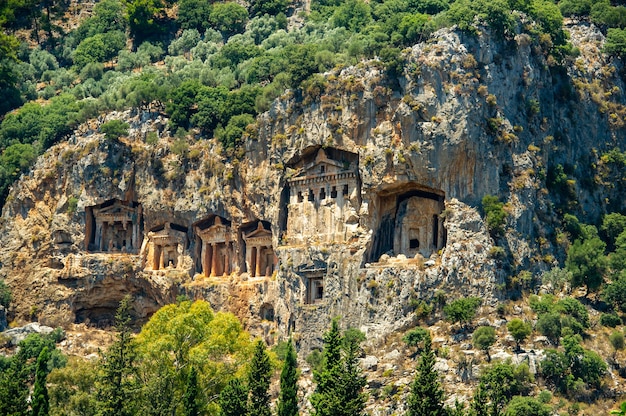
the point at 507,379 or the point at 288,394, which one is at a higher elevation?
the point at 507,379

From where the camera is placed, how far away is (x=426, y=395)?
78.0 meters

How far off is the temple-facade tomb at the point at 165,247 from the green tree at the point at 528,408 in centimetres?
3288

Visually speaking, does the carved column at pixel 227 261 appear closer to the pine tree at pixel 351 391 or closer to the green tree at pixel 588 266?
the green tree at pixel 588 266

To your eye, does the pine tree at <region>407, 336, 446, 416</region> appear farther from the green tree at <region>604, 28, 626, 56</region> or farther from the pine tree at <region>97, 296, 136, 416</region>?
the green tree at <region>604, 28, 626, 56</region>

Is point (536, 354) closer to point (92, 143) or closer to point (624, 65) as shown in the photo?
point (624, 65)

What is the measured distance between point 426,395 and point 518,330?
14.1m

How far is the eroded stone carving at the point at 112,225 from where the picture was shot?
365 feet

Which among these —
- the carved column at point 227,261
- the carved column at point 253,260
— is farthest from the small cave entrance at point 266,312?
the carved column at point 227,261

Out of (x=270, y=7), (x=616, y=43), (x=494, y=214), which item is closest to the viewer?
(x=494, y=214)

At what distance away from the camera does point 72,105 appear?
12456cm

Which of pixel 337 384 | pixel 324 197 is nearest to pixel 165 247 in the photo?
pixel 324 197

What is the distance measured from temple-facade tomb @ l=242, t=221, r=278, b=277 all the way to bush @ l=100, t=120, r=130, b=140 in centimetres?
1265

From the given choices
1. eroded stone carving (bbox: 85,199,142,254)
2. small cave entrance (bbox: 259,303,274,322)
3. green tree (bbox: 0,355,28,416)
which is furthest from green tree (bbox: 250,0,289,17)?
green tree (bbox: 0,355,28,416)

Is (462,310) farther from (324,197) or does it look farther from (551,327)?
(324,197)
